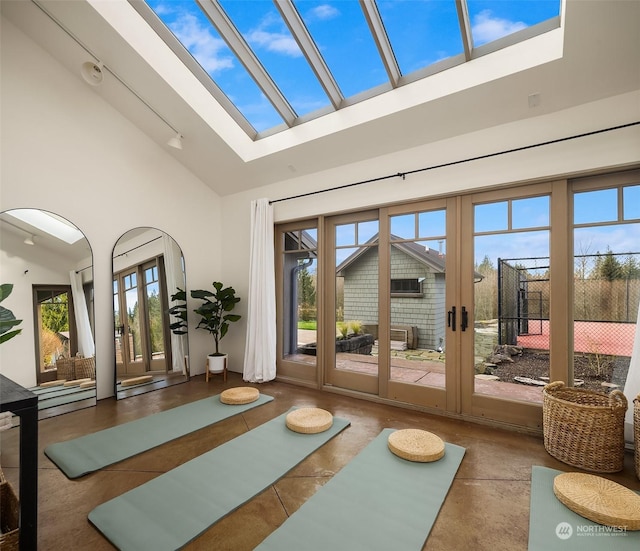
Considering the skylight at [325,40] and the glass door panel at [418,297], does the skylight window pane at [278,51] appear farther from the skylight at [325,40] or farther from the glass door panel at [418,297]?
the glass door panel at [418,297]

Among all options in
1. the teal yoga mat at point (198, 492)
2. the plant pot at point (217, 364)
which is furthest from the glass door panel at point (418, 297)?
the plant pot at point (217, 364)

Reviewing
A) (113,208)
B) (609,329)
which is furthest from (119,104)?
(609,329)

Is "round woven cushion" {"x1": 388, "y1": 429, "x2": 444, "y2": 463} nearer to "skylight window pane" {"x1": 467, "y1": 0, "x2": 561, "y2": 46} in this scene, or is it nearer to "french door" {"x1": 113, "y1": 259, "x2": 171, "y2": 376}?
"french door" {"x1": 113, "y1": 259, "x2": 171, "y2": 376}

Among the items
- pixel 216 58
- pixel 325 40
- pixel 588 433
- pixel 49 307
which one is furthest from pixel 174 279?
pixel 588 433

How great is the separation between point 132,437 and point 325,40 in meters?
3.93

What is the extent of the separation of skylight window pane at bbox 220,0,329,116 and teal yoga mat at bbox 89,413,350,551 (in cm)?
342

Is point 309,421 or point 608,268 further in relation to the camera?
point 309,421

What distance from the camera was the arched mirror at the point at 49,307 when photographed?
3.25m

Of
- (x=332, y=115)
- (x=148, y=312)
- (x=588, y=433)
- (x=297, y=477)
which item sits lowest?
(x=297, y=477)

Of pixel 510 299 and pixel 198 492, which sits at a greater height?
pixel 510 299

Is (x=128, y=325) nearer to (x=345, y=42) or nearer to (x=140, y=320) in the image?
(x=140, y=320)

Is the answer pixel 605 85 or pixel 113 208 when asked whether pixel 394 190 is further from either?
pixel 113 208

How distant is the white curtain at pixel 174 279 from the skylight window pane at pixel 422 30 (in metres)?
3.52

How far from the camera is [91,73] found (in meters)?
3.26
